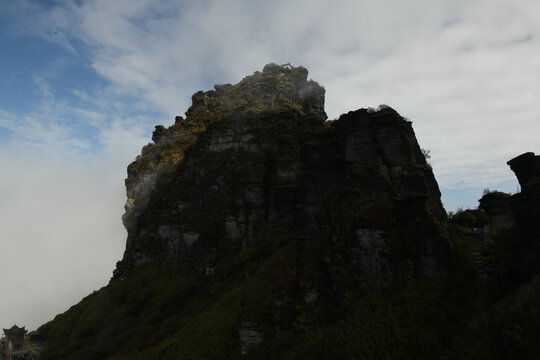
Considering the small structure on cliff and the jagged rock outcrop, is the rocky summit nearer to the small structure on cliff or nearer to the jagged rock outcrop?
the jagged rock outcrop

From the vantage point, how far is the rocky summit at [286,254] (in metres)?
18.7

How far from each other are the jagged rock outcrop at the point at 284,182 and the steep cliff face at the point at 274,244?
155mm

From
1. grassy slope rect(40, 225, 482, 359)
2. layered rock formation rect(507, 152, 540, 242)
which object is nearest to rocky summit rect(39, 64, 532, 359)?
grassy slope rect(40, 225, 482, 359)

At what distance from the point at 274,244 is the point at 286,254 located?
14.2 feet

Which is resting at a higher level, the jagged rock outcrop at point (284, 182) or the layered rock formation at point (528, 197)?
the jagged rock outcrop at point (284, 182)

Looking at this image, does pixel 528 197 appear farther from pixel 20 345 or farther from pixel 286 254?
pixel 20 345

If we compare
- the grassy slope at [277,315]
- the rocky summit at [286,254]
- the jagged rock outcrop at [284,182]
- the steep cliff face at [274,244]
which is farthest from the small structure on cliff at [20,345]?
the jagged rock outcrop at [284,182]

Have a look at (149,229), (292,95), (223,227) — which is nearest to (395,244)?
(223,227)

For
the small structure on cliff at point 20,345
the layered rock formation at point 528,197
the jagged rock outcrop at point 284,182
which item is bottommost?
the small structure on cliff at point 20,345

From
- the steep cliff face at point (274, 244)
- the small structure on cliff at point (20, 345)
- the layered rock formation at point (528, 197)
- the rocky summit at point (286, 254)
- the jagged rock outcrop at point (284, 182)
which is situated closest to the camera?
the layered rock formation at point (528, 197)

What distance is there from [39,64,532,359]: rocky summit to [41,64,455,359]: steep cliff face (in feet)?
0.42

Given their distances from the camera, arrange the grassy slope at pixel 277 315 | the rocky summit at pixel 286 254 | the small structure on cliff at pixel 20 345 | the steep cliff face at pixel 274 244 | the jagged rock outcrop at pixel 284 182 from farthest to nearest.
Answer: the small structure on cliff at pixel 20 345
the jagged rock outcrop at pixel 284 182
the steep cliff face at pixel 274 244
the rocky summit at pixel 286 254
the grassy slope at pixel 277 315

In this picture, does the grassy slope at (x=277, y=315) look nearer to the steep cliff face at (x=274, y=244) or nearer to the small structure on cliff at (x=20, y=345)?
the steep cliff face at (x=274, y=244)

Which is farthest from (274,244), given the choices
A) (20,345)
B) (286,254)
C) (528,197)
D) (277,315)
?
(20,345)
